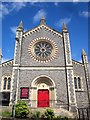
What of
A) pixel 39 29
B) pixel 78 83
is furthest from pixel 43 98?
pixel 39 29

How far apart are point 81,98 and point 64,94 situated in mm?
3089

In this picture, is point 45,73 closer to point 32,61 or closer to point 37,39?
point 32,61

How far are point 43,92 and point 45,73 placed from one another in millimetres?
2798

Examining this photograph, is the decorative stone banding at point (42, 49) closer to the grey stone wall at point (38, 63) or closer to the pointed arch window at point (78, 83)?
the grey stone wall at point (38, 63)

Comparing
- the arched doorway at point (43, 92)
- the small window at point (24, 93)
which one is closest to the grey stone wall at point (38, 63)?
the arched doorway at point (43, 92)

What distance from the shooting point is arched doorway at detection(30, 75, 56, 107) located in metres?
22.2

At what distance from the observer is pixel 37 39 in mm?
26062

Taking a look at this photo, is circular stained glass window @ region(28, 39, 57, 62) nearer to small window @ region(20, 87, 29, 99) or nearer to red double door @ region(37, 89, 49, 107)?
red double door @ region(37, 89, 49, 107)

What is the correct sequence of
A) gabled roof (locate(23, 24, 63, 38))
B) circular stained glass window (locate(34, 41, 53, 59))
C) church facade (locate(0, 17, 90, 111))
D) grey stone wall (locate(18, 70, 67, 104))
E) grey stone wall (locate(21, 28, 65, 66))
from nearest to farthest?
church facade (locate(0, 17, 90, 111)) → grey stone wall (locate(18, 70, 67, 104)) → grey stone wall (locate(21, 28, 65, 66)) → circular stained glass window (locate(34, 41, 53, 59)) → gabled roof (locate(23, 24, 63, 38))

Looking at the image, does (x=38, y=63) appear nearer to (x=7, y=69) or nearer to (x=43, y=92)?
(x=43, y=92)

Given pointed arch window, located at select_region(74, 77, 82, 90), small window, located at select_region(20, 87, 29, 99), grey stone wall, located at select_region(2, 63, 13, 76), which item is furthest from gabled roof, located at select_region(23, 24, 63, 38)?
small window, located at select_region(20, 87, 29, 99)

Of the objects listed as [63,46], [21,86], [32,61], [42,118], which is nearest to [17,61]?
[32,61]

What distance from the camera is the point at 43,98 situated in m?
22.9

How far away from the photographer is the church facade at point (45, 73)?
21984 mm
